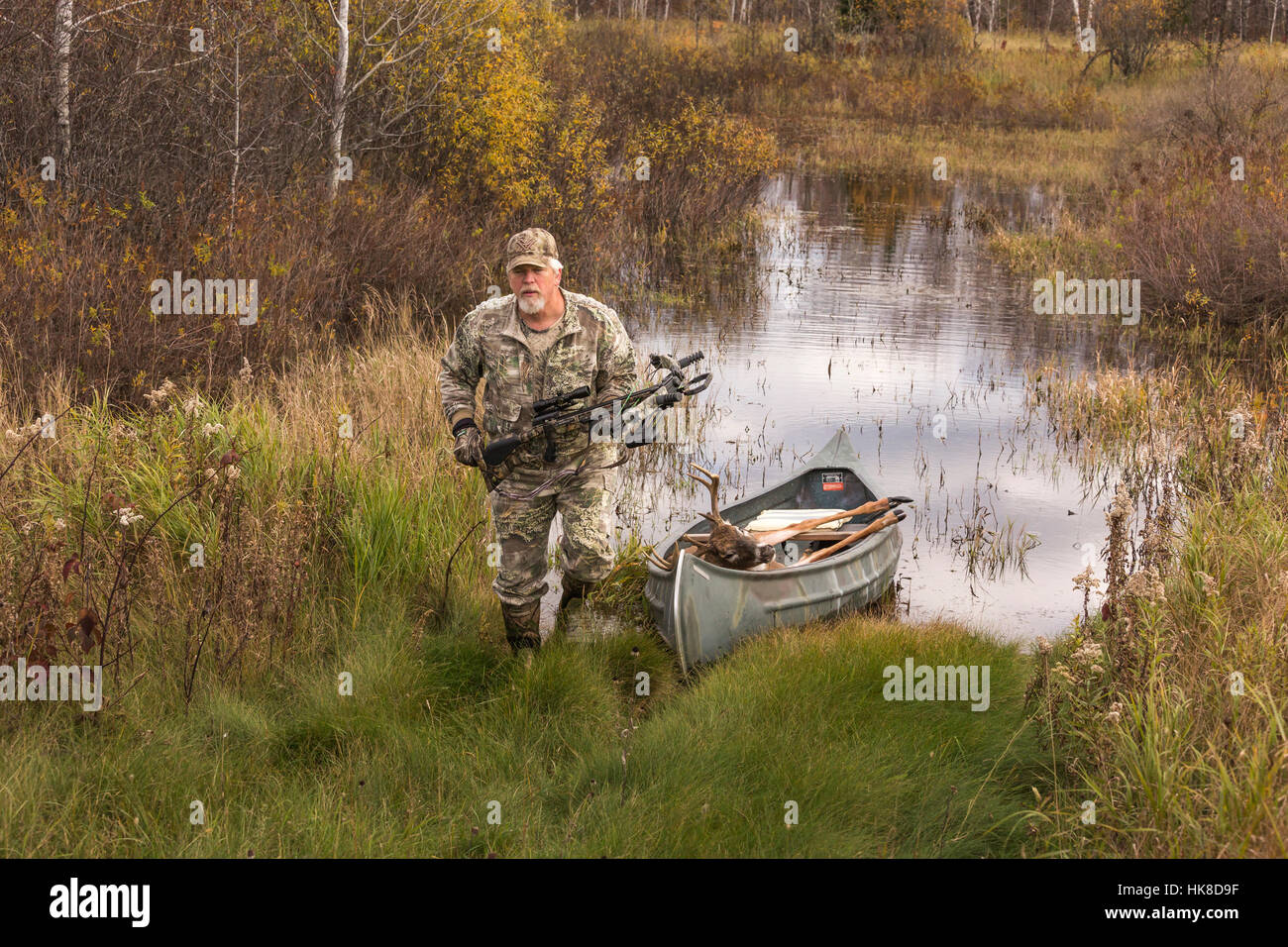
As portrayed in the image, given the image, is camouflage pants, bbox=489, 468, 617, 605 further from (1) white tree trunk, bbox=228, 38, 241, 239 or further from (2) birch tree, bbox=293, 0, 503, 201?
(2) birch tree, bbox=293, 0, 503, 201

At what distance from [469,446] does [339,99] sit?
344 inches

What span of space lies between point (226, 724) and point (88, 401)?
4257 millimetres

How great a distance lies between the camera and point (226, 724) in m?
5.39

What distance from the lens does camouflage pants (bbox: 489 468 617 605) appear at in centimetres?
636

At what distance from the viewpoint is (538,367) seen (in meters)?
6.35

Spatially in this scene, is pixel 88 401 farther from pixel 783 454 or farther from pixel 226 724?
pixel 783 454

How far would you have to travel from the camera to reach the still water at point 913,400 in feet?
30.6

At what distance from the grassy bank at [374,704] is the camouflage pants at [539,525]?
0.42m

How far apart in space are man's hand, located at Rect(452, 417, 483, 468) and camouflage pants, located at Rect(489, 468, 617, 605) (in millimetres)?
265
